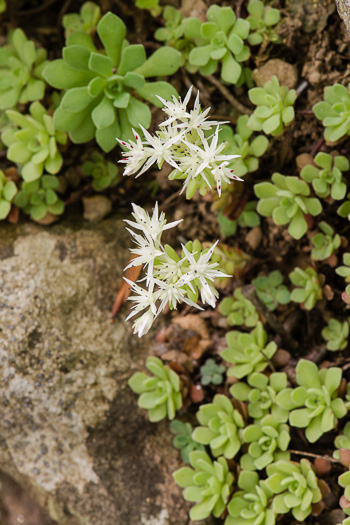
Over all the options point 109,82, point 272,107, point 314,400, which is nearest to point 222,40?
point 272,107

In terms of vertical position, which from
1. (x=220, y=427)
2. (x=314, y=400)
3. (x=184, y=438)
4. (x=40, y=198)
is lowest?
(x=184, y=438)

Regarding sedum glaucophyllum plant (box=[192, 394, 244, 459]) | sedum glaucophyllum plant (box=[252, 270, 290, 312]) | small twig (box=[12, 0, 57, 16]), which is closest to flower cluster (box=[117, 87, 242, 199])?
sedum glaucophyllum plant (box=[252, 270, 290, 312])

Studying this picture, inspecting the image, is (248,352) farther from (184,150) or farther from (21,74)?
(21,74)

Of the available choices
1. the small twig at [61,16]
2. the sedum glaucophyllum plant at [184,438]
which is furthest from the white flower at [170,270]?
the small twig at [61,16]

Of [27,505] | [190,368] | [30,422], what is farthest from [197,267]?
[27,505]

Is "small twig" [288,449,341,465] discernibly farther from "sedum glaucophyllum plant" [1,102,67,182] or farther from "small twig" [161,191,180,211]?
"sedum glaucophyllum plant" [1,102,67,182]

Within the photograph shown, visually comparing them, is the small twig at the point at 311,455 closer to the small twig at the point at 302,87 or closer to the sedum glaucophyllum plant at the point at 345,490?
the sedum glaucophyllum plant at the point at 345,490
